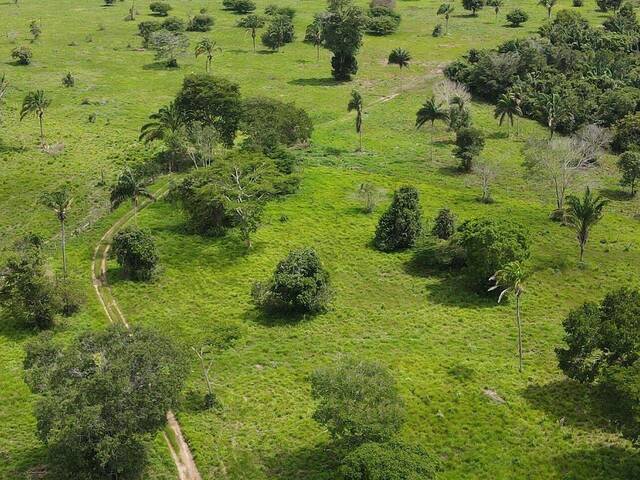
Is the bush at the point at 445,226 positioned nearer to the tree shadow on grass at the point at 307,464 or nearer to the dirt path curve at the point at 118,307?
the dirt path curve at the point at 118,307

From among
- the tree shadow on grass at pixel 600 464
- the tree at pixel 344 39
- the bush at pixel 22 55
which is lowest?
the tree shadow on grass at pixel 600 464

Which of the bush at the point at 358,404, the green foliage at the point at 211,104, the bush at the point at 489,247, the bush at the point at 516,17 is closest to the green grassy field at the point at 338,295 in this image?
the bush at the point at 489,247

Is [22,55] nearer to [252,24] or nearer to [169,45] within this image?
[169,45]

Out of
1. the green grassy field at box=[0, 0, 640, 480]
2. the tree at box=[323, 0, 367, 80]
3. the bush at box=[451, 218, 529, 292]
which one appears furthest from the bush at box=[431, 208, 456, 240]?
the tree at box=[323, 0, 367, 80]

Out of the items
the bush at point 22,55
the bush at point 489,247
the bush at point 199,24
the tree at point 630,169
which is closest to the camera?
the bush at point 489,247

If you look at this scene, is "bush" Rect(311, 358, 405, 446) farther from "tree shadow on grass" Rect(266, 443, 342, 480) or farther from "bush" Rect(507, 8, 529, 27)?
"bush" Rect(507, 8, 529, 27)

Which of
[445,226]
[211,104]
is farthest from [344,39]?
[445,226]

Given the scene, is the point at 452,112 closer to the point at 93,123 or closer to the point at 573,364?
the point at 93,123
